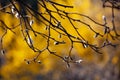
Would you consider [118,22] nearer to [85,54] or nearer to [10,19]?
[85,54]

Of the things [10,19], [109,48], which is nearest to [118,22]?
[109,48]

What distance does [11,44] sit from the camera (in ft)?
24.4

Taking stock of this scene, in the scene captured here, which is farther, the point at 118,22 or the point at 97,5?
the point at 97,5

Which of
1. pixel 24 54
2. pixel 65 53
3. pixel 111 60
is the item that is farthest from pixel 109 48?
pixel 24 54

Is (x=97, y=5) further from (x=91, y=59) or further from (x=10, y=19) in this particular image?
(x=10, y=19)

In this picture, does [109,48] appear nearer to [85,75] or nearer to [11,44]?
[85,75]

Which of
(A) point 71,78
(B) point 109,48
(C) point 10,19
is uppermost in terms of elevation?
(C) point 10,19

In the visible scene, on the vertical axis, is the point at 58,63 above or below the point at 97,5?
below

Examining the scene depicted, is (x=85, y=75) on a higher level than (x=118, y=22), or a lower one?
lower

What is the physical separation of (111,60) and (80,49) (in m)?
0.57

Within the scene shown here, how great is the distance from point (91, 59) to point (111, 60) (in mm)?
515

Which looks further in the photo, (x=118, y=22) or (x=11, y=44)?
(x=11, y=44)

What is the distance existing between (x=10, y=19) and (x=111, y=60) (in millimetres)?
1434

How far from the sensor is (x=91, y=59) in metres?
7.57
